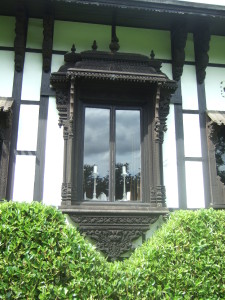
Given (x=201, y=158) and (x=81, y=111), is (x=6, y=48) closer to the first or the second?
(x=81, y=111)

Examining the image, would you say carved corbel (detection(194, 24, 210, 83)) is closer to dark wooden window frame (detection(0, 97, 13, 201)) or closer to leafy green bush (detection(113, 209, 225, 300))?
leafy green bush (detection(113, 209, 225, 300))

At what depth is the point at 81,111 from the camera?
234 inches

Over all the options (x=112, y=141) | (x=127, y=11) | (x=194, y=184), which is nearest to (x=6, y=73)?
(x=112, y=141)

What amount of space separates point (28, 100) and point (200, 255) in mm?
3671

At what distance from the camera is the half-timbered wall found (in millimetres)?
5555

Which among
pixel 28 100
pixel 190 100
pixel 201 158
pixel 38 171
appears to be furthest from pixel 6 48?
pixel 201 158

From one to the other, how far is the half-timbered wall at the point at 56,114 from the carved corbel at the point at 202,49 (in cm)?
11

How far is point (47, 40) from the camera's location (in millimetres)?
5910

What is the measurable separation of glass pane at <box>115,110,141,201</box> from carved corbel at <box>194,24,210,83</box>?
1363mm

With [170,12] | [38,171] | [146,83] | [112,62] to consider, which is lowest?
[38,171]

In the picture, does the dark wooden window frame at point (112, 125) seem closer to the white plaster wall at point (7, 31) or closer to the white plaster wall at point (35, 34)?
the white plaster wall at point (35, 34)

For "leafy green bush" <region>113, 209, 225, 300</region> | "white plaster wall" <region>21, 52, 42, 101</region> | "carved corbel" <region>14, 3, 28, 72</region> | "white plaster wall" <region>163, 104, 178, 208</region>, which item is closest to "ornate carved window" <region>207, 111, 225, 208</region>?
"white plaster wall" <region>163, 104, 178, 208</region>

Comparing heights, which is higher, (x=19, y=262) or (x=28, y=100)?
(x=28, y=100)

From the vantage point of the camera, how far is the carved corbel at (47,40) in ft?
19.3
